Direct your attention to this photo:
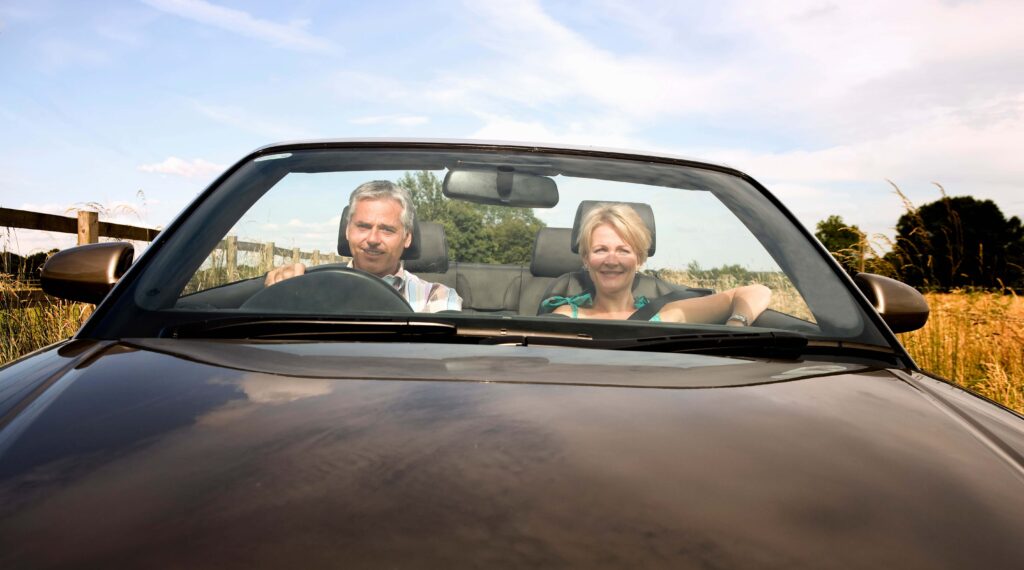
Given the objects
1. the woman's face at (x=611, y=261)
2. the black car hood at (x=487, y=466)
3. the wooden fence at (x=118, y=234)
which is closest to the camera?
the black car hood at (x=487, y=466)

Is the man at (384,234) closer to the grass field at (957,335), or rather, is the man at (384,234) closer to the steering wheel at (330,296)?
the steering wheel at (330,296)

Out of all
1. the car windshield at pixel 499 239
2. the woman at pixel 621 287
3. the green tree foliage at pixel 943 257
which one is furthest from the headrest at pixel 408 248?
the green tree foliage at pixel 943 257

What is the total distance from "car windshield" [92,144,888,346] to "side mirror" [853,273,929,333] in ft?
0.40

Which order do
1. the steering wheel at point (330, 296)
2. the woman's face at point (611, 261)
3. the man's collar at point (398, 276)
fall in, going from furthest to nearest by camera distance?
the man's collar at point (398, 276) < the woman's face at point (611, 261) < the steering wheel at point (330, 296)

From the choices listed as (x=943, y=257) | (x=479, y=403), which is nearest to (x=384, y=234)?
(x=479, y=403)

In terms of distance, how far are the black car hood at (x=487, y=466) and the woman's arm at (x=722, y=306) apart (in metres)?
0.66

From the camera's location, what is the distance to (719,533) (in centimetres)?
97

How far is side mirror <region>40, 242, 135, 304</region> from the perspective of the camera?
2105 mm

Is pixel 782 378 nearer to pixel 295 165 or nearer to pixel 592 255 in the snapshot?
pixel 592 255

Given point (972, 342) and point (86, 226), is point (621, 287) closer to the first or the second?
point (972, 342)

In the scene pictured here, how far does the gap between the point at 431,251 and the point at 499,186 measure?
0.32 metres

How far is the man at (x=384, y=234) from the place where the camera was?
2.53 metres

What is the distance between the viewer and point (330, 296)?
2.02 meters

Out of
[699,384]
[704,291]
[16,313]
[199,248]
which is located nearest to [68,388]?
[199,248]
